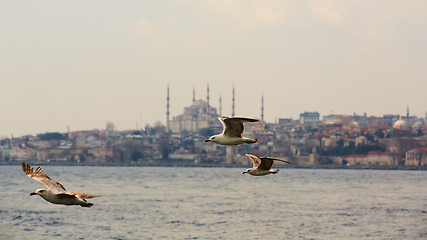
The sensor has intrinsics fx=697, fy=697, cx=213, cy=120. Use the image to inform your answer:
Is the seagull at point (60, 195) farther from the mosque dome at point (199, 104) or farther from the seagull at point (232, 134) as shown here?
the mosque dome at point (199, 104)

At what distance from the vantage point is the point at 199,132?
4838 inches

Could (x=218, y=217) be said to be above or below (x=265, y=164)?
below

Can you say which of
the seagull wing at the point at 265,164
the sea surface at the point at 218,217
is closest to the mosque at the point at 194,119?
the sea surface at the point at 218,217

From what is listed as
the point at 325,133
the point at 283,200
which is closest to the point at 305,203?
the point at 283,200

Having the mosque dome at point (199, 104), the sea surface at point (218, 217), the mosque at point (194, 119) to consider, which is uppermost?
the mosque dome at point (199, 104)

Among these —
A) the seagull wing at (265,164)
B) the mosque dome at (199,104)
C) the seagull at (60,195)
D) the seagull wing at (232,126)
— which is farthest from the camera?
the mosque dome at (199,104)

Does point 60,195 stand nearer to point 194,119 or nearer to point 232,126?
point 232,126

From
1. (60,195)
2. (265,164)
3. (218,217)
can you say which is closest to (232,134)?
(265,164)

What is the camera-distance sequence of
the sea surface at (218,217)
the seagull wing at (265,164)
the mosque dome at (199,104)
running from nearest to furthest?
the seagull wing at (265,164), the sea surface at (218,217), the mosque dome at (199,104)

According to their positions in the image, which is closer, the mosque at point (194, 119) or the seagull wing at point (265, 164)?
the seagull wing at point (265, 164)

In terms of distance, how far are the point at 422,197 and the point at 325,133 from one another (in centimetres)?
6962

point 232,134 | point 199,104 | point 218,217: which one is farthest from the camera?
point 199,104

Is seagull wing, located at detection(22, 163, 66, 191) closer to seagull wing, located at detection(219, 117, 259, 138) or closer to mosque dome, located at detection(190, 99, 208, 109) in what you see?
seagull wing, located at detection(219, 117, 259, 138)

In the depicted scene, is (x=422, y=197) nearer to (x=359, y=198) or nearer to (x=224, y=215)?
(x=359, y=198)
